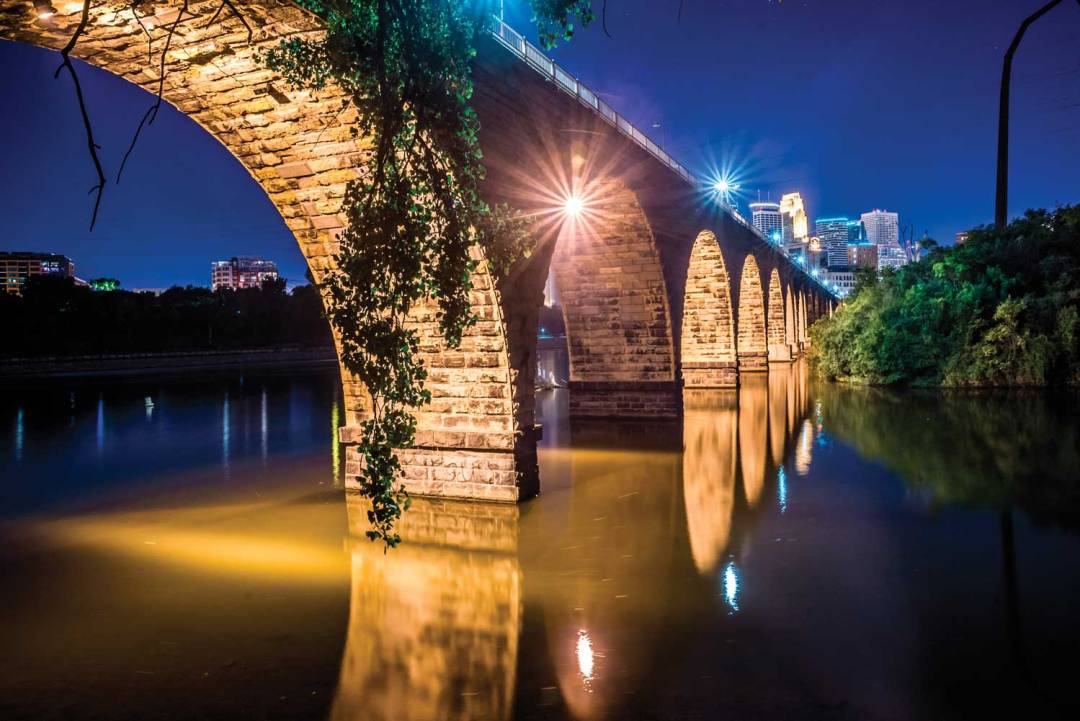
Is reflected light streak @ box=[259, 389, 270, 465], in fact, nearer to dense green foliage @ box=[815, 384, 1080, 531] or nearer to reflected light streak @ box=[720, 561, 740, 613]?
reflected light streak @ box=[720, 561, 740, 613]

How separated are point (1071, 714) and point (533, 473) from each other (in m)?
7.10

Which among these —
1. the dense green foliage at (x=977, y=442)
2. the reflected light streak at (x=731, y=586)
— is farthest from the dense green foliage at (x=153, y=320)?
the reflected light streak at (x=731, y=586)

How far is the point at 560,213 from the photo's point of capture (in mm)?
12320

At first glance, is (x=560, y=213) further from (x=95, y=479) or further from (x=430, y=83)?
(x=95, y=479)

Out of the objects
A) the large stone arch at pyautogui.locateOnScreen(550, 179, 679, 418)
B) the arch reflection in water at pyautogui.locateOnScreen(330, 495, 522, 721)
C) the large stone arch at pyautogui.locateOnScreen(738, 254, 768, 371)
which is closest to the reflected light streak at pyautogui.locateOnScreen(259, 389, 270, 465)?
the arch reflection in water at pyautogui.locateOnScreen(330, 495, 522, 721)

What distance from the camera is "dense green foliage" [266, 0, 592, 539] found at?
3520 millimetres

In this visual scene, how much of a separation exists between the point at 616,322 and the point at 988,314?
1356 cm

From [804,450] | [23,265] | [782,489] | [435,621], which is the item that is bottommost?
[435,621]

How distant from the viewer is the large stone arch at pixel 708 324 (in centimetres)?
2634

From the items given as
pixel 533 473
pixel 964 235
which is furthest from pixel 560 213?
pixel 964 235

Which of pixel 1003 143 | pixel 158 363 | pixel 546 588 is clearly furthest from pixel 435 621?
pixel 158 363

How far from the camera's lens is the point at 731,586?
6.98 metres

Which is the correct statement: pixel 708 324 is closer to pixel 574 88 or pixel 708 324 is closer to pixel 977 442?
pixel 977 442

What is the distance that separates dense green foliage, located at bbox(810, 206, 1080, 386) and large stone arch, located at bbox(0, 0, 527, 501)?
778 inches
